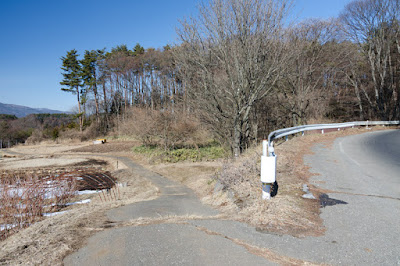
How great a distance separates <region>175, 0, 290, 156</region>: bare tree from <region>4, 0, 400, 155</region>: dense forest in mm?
51

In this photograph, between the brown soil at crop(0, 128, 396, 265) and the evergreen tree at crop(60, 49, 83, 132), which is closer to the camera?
the brown soil at crop(0, 128, 396, 265)

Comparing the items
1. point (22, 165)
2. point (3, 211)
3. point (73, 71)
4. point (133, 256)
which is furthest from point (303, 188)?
point (73, 71)

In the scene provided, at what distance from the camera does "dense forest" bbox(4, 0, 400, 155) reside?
1421 cm

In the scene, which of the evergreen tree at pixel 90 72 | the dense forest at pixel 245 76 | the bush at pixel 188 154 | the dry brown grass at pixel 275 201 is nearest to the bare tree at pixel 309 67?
the dense forest at pixel 245 76

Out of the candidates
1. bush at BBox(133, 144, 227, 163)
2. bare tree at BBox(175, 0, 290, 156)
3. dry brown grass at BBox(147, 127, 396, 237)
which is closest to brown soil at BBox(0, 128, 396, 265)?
dry brown grass at BBox(147, 127, 396, 237)

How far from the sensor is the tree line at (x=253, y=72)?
14.1 meters

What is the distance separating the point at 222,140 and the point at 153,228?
13.7 meters

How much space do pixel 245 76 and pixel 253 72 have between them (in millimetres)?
457

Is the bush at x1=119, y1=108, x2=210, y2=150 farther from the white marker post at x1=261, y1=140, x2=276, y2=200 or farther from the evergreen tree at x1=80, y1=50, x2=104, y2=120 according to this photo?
the evergreen tree at x1=80, y1=50, x2=104, y2=120

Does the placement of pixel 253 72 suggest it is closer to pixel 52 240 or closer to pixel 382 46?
pixel 52 240

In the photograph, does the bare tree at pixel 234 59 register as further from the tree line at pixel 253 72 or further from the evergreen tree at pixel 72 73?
the evergreen tree at pixel 72 73

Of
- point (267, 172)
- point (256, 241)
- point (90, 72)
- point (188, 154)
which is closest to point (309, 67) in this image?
point (188, 154)

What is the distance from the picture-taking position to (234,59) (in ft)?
47.1

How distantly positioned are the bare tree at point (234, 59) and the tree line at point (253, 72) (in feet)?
0.16
